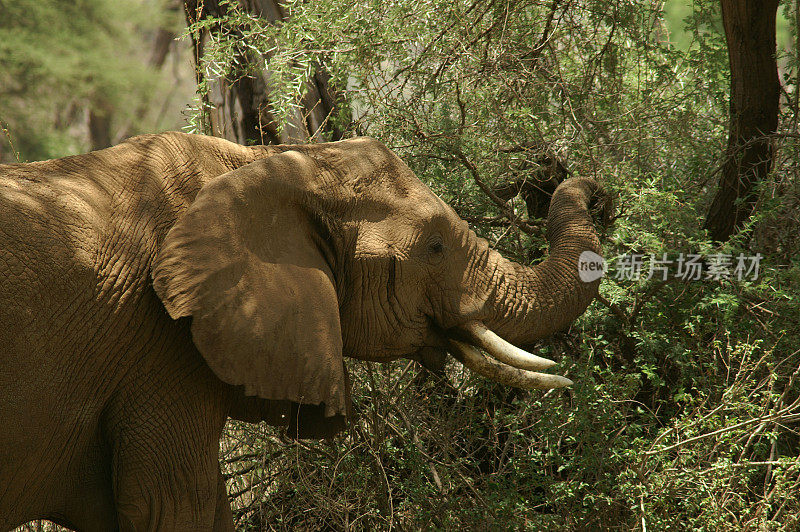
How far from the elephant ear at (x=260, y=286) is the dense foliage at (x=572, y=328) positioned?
1.47 meters

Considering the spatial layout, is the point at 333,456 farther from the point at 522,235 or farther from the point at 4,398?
the point at 4,398

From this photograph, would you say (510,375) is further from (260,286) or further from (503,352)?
(260,286)

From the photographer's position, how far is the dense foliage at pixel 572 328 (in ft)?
15.4

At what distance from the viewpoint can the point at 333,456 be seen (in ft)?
17.5

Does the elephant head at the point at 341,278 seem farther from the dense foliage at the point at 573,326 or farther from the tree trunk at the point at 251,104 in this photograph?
the tree trunk at the point at 251,104

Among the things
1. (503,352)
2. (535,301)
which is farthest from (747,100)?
(503,352)

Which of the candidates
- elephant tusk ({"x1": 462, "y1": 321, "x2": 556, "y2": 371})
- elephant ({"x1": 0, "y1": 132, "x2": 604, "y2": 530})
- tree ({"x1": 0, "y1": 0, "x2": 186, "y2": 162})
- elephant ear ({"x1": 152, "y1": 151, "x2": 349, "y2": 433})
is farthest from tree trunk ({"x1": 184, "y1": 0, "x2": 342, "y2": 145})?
tree ({"x1": 0, "y1": 0, "x2": 186, "y2": 162})

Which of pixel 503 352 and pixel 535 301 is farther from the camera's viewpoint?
pixel 535 301

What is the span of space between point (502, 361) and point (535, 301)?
38cm

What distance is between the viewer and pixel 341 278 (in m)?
3.98

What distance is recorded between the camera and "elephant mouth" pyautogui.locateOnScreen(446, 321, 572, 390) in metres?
4.02

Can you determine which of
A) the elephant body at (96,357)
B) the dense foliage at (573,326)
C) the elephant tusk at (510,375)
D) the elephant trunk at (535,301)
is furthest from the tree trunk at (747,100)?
the elephant body at (96,357)

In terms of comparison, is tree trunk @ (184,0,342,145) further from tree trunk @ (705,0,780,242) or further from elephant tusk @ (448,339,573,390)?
elephant tusk @ (448,339,573,390)

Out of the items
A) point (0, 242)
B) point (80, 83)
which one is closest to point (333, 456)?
point (0, 242)
